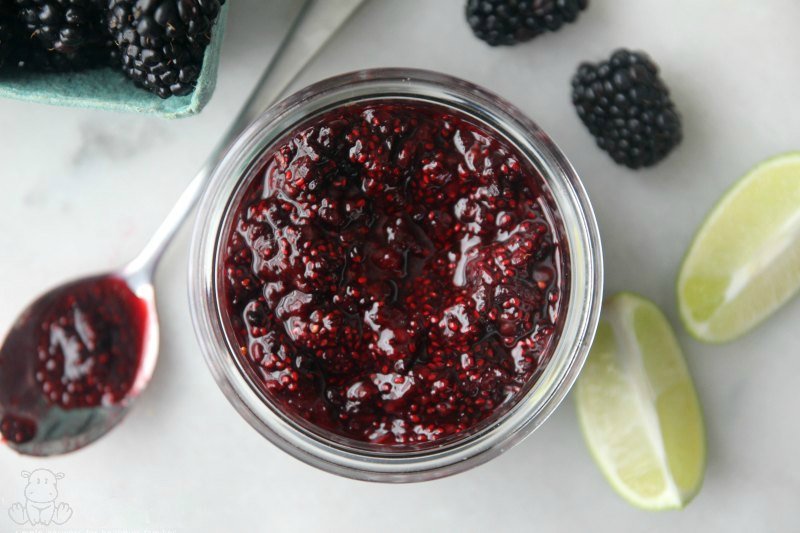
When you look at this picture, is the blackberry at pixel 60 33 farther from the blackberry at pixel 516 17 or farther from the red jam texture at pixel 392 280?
the blackberry at pixel 516 17

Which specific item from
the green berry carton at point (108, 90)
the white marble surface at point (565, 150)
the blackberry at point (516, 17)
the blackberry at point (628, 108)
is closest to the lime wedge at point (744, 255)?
the white marble surface at point (565, 150)

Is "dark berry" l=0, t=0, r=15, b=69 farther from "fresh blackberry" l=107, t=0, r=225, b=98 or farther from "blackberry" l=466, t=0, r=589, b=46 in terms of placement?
"blackberry" l=466, t=0, r=589, b=46

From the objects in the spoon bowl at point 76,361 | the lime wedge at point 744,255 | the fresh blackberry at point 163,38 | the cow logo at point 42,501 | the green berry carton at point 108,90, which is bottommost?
the cow logo at point 42,501

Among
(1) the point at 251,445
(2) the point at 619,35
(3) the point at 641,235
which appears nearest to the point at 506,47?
(2) the point at 619,35

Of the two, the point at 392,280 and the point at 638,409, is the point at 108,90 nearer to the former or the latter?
the point at 392,280

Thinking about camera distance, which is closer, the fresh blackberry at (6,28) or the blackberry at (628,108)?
the fresh blackberry at (6,28)

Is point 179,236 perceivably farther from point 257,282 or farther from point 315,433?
point 315,433

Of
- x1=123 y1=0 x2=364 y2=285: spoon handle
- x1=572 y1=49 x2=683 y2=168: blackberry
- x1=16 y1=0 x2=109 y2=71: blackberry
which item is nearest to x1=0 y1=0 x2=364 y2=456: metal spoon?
x1=123 y1=0 x2=364 y2=285: spoon handle

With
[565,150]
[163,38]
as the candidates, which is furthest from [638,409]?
[163,38]
